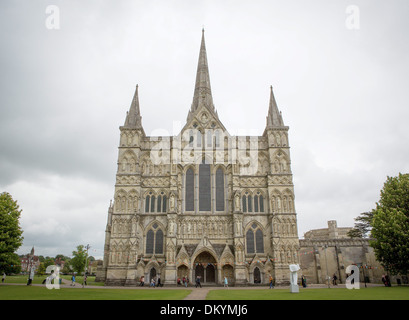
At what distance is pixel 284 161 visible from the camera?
41.0 meters

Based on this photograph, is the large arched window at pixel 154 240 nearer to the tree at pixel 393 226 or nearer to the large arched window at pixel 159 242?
the large arched window at pixel 159 242

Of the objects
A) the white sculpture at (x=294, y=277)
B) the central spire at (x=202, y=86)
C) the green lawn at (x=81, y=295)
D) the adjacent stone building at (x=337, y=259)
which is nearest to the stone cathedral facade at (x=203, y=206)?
the adjacent stone building at (x=337, y=259)

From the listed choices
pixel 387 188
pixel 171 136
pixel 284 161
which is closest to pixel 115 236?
pixel 171 136

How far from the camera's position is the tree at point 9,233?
29.6 m

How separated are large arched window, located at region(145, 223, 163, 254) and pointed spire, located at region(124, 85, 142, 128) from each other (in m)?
14.9

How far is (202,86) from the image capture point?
166ft

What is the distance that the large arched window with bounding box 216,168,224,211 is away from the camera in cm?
3934

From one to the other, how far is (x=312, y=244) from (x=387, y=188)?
1322 centimetres

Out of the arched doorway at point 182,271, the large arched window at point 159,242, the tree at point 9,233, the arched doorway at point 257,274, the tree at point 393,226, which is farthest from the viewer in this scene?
the large arched window at point 159,242

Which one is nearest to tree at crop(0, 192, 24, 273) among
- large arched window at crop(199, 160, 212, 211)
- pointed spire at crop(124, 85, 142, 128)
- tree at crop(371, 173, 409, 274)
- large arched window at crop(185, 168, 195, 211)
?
pointed spire at crop(124, 85, 142, 128)

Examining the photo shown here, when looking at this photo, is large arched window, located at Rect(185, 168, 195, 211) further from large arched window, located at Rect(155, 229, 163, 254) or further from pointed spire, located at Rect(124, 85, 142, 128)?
pointed spire, located at Rect(124, 85, 142, 128)

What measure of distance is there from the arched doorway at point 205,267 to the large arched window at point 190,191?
6282 mm

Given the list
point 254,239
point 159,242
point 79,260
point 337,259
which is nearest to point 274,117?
point 254,239

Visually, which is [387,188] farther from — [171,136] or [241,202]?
[171,136]
